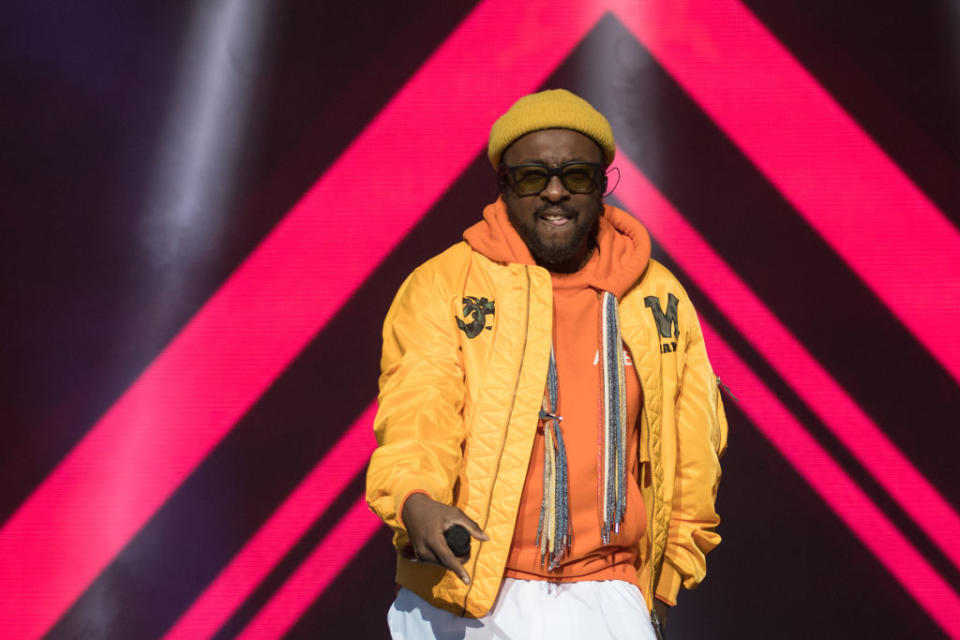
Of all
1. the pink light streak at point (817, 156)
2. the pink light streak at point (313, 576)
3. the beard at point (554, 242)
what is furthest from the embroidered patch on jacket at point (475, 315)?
the pink light streak at point (817, 156)

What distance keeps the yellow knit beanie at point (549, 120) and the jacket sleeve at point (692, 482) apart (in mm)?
397

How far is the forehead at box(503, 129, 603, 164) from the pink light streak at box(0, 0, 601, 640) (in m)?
1.03

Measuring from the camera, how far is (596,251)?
1.85 m

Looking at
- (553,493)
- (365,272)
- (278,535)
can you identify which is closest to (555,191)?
(553,493)

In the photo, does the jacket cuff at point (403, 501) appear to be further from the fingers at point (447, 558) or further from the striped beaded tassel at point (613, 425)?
the striped beaded tassel at point (613, 425)

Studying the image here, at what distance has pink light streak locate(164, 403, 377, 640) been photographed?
2713 millimetres

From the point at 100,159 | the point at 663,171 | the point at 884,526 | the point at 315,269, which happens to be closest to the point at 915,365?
the point at 884,526

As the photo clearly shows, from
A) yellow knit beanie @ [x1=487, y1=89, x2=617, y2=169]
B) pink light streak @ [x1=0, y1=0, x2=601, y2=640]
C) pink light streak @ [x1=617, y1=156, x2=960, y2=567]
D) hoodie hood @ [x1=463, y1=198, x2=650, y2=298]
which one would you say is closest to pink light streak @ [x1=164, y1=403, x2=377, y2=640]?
pink light streak @ [x1=0, y1=0, x2=601, y2=640]

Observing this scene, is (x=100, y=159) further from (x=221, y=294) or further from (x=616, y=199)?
(x=616, y=199)

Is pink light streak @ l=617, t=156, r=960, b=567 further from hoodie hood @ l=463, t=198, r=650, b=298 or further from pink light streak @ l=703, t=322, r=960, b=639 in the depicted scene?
hoodie hood @ l=463, t=198, r=650, b=298

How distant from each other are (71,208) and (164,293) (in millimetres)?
352

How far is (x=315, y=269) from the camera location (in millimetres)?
2752

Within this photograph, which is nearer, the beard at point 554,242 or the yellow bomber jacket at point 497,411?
the yellow bomber jacket at point 497,411

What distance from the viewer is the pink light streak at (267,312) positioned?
2.72 meters
